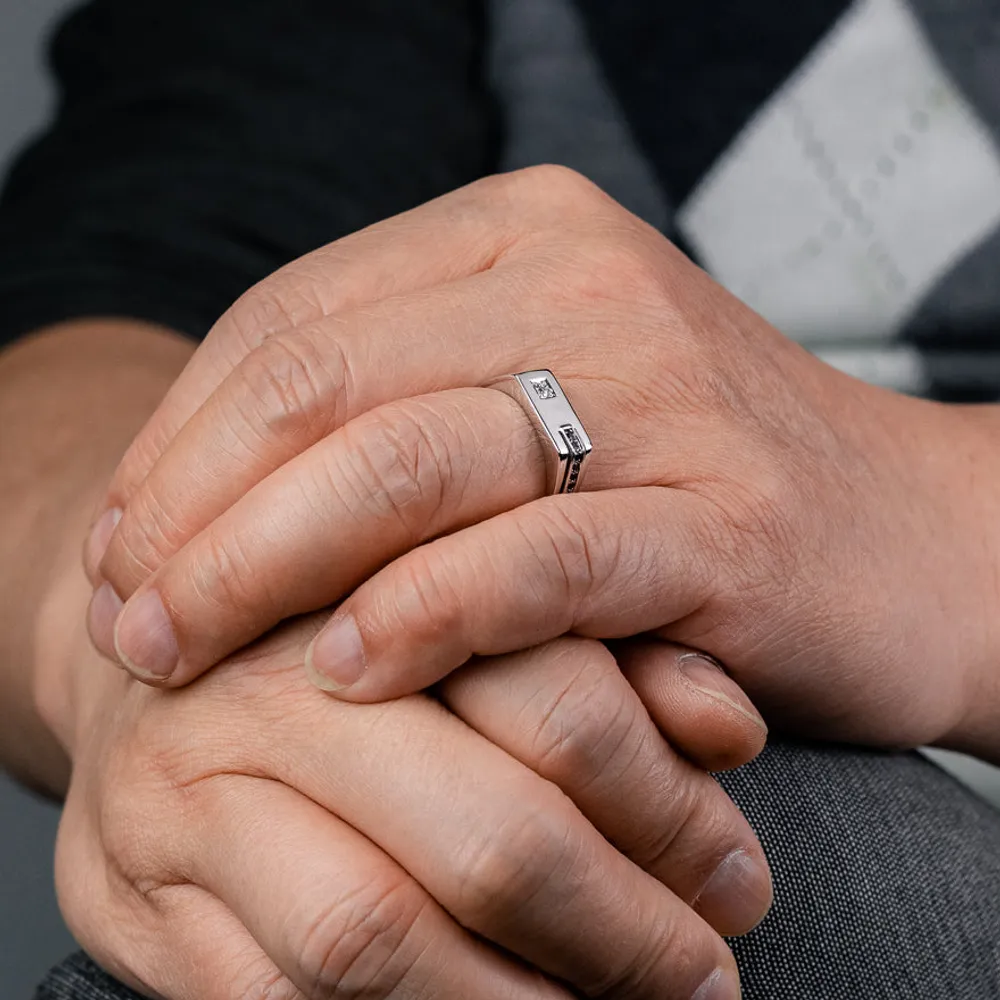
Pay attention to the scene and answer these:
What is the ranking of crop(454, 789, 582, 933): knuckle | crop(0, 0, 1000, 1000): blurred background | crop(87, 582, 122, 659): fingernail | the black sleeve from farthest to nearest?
crop(0, 0, 1000, 1000): blurred background
the black sleeve
crop(87, 582, 122, 659): fingernail
crop(454, 789, 582, 933): knuckle

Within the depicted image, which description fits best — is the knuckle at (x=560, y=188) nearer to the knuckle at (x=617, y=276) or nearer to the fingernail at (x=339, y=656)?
the knuckle at (x=617, y=276)

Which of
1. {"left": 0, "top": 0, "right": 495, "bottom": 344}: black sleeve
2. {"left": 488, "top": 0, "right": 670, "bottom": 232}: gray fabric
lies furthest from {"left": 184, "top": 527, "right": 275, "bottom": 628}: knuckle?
{"left": 488, "top": 0, "right": 670, "bottom": 232}: gray fabric

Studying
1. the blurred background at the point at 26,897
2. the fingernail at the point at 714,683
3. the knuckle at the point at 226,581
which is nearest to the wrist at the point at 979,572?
the fingernail at the point at 714,683

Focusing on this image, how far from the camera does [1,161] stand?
175 centimetres

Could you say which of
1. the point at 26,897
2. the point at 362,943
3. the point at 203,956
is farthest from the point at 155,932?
the point at 26,897

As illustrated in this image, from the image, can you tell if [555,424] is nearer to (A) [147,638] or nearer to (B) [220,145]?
(A) [147,638]

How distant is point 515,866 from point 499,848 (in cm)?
1

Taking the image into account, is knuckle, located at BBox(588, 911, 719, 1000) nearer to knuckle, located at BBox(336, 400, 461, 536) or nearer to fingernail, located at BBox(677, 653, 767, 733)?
fingernail, located at BBox(677, 653, 767, 733)

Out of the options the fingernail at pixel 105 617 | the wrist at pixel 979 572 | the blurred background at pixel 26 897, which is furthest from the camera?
the blurred background at pixel 26 897

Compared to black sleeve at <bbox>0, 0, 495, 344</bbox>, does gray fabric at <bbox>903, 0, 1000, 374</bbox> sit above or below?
above

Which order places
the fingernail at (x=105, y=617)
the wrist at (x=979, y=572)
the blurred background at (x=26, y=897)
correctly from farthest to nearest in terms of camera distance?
the blurred background at (x=26, y=897) < the wrist at (x=979, y=572) < the fingernail at (x=105, y=617)

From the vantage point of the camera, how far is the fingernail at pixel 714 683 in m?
0.54

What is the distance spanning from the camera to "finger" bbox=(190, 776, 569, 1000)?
47cm

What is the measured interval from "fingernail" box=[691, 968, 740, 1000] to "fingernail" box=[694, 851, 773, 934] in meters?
0.03
